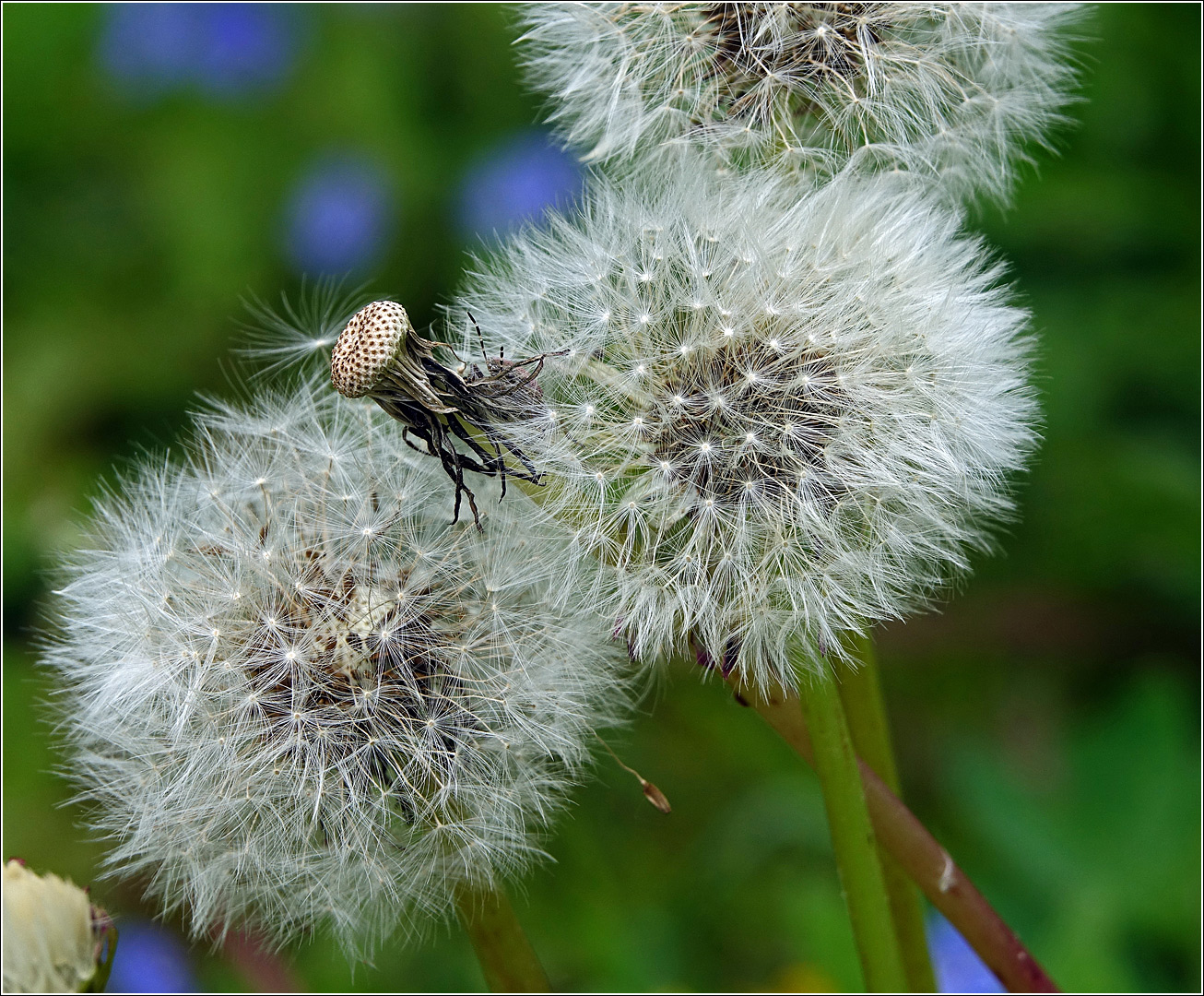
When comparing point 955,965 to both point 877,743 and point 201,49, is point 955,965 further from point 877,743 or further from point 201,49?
point 201,49

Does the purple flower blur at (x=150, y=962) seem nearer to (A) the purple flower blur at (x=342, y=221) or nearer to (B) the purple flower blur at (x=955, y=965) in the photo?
(B) the purple flower blur at (x=955, y=965)

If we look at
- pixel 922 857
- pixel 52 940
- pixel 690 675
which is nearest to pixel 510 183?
pixel 690 675

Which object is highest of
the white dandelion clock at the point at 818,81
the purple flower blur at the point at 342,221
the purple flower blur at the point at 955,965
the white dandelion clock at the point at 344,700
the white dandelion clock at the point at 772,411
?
the white dandelion clock at the point at 818,81

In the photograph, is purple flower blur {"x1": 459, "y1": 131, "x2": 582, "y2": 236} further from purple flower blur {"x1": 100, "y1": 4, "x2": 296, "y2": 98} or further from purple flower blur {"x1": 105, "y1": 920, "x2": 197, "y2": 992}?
purple flower blur {"x1": 105, "y1": 920, "x2": 197, "y2": 992}

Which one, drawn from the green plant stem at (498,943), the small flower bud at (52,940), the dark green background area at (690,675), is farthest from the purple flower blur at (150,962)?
the green plant stem at (498,943)

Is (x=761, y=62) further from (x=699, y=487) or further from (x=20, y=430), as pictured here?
(x=20, y=430)
